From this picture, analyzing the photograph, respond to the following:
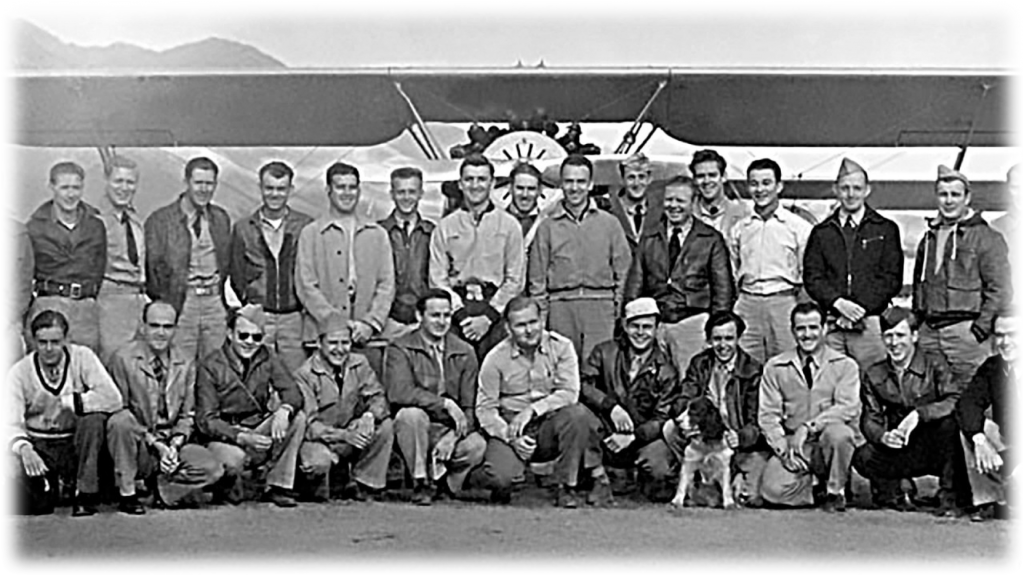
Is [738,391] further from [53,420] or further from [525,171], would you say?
[53,420]

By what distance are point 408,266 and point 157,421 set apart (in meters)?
0.87

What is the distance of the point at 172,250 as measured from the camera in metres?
5.18

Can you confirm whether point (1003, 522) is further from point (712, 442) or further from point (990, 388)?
point (712, 442)

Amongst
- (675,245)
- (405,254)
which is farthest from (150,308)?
(675,245)

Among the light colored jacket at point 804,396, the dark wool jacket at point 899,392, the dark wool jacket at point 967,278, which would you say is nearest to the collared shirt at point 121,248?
the light colored jacket at point 804,396

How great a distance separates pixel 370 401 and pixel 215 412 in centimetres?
46

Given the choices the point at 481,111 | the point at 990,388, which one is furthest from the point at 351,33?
the point at 990,388

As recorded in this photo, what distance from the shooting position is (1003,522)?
5156 millimetres

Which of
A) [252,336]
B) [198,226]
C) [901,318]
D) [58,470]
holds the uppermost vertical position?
[198,226]

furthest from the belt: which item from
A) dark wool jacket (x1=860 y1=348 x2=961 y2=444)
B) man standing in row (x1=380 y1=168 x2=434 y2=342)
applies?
dark wool jacket (x1=860 y1=348 x2=961 y2=444)

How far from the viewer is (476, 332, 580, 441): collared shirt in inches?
203

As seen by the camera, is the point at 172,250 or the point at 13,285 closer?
the point at 13,285

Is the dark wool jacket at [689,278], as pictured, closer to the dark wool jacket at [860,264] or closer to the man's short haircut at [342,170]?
the dark wool jacket at [860,264]

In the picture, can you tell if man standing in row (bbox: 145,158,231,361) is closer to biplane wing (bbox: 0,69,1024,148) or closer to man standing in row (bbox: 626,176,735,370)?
biplane wing (bbox: 0,69,1024,148)
